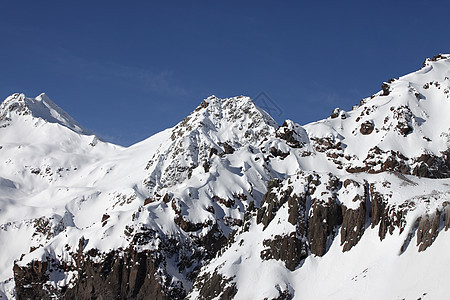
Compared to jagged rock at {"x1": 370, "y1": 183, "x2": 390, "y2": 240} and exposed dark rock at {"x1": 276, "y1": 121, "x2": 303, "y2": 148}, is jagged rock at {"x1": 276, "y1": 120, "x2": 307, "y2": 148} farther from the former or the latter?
jagged rock at {"x1": 370, "y1": 183, "x2": 390, "y2": 240}

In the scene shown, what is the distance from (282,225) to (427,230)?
3308cm

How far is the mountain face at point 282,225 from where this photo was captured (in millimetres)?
100375

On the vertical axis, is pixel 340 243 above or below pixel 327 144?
below

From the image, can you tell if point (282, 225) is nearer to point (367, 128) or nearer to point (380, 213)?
point (380, 213)

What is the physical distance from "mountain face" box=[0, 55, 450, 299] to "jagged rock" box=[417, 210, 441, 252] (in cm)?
18

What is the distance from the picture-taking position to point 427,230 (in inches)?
3760

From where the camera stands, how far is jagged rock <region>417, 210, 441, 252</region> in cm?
9412

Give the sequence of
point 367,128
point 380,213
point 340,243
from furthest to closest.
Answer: point 367,128
point 340,243
point 380,213

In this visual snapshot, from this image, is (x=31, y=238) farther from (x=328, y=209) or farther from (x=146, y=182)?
(x=328, y=209)

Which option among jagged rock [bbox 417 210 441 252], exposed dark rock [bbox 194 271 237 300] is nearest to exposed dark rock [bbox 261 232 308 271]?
exposed dark rock [bbox 194 271 237 300]

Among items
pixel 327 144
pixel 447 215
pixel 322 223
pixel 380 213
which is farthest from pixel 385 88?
pixel 447 215

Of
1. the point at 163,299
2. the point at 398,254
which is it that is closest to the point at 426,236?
the point at 398,254

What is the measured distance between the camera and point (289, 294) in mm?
106688

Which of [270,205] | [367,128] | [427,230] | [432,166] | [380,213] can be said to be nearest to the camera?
[427,230]
